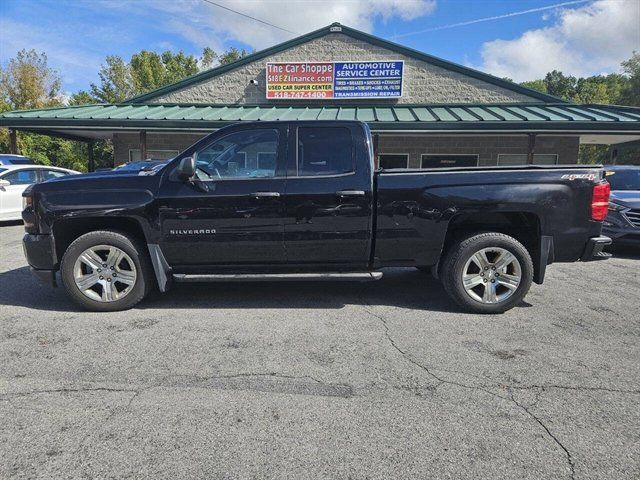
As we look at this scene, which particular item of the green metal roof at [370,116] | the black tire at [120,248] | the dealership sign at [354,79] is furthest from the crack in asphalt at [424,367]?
the dealership sign at [354,79]

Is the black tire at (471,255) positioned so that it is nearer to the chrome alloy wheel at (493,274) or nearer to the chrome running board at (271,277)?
the chrome alloy wheel at (493,274)

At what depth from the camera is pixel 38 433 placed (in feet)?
8.21

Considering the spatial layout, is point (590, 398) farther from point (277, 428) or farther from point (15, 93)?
point (15, 93)

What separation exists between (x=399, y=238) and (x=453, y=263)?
636 millimetres

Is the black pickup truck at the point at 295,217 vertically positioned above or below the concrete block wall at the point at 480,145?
below

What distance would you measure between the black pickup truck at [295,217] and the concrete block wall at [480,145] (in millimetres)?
11322

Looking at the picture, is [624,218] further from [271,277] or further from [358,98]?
[358,98]

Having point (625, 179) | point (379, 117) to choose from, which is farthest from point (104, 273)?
point (379, 117)

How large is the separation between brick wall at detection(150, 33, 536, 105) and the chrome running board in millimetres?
12330

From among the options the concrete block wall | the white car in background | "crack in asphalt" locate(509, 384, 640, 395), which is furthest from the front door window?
the concrete block wall

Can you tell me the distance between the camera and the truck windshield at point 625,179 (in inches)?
346

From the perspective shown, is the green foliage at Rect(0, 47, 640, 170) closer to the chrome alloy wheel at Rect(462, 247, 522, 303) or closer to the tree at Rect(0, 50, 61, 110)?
the tree at Rect(0, 50, 61, 110)

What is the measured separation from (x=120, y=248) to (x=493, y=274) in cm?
399

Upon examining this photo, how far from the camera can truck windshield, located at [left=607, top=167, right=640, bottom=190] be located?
878cm
